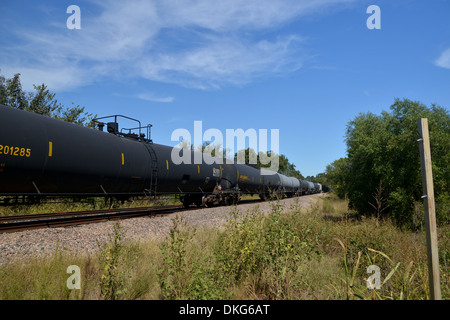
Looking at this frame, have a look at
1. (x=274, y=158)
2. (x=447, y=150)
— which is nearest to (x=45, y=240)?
(x=447, y=150)

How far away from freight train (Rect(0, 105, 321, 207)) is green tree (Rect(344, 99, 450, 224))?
6.85 metres

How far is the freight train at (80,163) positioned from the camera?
8.47 m

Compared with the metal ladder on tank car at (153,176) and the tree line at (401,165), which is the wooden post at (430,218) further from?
the metal ladder on tank car at (153,176)

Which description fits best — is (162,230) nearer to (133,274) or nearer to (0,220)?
(133,274)

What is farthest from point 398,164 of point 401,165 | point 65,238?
point 65,238

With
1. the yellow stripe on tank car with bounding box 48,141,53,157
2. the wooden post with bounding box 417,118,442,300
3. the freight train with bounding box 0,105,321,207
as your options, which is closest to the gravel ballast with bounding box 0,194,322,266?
the freight train with bounding box 0,105,321,207

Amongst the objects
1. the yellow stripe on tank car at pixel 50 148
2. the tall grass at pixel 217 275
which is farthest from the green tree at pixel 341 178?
the yellow stripe on tank car at pixel 50 148

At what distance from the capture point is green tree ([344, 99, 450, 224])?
44.5 feet

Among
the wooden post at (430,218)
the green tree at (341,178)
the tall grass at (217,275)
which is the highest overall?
the green tree at (341,178)

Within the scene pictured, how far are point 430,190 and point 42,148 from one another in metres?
10.0

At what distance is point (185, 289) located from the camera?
4.02 m

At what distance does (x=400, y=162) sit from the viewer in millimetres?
14336

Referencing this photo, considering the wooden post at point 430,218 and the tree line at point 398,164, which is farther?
the tree line at point 398,164

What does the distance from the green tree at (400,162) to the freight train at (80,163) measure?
270 inches
